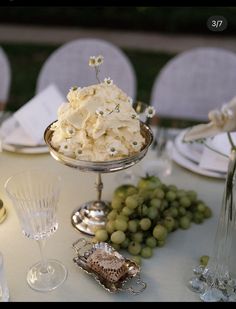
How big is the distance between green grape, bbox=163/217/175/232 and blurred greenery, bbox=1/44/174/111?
7.40 feet

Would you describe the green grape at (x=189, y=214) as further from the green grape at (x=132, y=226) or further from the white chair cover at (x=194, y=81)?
the white chair cover at (x=194, y=81)

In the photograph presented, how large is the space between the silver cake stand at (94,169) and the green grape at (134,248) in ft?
0.36

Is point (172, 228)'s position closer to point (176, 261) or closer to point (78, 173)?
point (176, 261)

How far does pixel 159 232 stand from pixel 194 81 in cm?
100

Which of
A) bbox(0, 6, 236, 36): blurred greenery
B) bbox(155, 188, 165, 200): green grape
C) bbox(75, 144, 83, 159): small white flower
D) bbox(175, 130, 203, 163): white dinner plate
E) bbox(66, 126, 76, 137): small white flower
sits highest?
bbox(66, 126, 76, 137): small white flower

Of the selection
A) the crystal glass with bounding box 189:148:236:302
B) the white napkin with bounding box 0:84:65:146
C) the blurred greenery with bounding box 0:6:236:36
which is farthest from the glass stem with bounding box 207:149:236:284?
the blurred greenery with bounding box 0:6:236:36

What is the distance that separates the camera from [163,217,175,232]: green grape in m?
1.00

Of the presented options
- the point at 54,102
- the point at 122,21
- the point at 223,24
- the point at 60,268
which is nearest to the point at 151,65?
the point at 122,21

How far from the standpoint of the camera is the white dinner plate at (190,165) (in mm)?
1240

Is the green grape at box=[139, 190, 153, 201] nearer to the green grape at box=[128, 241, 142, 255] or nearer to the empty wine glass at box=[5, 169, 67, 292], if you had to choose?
the green grape at box=[128, 241, 142, 255]

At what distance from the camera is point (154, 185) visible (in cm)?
110

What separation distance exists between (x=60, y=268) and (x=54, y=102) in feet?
2.13

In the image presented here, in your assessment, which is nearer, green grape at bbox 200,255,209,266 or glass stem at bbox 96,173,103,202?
green grape at bbox 200,255,209,266

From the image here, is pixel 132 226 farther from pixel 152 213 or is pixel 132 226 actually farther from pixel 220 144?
pixel 220 144
